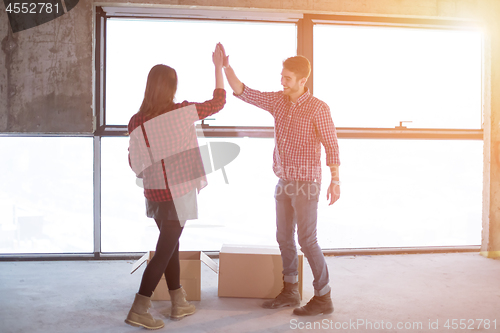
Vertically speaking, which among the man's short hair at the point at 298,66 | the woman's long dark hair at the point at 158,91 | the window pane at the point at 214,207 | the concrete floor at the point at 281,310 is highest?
the man's short hair at the point at 298,66

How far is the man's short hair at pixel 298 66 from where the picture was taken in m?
2.12

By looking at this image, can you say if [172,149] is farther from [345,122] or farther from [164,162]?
[345,122]

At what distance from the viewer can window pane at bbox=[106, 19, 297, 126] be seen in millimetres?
3324

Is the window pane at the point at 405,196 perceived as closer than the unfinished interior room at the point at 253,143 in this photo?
No

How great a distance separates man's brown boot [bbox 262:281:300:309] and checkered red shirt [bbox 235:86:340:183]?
25.0 inches

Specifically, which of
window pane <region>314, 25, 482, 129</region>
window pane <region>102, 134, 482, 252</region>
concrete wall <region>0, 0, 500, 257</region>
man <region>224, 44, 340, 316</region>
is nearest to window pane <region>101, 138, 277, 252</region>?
window pane <region>102, 134, 482, 252</region>

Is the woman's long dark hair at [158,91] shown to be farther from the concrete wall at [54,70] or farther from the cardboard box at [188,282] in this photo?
the concrete wall at [54,70]

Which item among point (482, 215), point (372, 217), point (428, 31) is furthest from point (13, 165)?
point (482, 215)

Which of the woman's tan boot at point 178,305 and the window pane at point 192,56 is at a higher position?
the window pane at point 192,56

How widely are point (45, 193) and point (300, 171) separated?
232 cm

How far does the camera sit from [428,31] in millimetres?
3645

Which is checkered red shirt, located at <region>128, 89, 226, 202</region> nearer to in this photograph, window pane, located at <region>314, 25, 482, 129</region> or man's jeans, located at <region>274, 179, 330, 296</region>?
man's jeans, located at <region>274, 179, 330, 296</region>

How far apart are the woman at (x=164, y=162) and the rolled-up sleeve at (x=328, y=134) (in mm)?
553

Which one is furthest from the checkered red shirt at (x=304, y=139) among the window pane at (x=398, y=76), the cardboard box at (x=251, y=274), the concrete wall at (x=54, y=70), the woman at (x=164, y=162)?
the concrete wall at (x=54, y=70)
